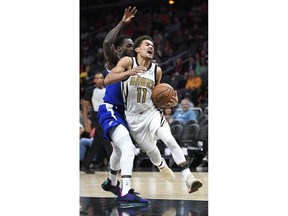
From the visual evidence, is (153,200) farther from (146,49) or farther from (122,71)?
(146,49)

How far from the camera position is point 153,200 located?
7.52 m

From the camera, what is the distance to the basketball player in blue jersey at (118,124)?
7059mm

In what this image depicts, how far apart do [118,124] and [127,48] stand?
35.5 inches

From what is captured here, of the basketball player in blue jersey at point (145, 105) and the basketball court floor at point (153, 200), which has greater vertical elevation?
the basketball player in blue jersey at point (145, 105)

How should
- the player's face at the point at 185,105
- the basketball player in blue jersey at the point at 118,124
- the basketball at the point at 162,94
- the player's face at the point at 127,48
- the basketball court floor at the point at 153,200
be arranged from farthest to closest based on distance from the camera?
the player's face at the point at 185,105, the player's face at the point at 127,48, the basketball at the point at 162,94, the basketball player in blue jersey at the point at 118,124, the basketball court floor at the point at 153,200

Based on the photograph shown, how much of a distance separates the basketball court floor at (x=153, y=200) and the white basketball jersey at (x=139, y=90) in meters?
1.00

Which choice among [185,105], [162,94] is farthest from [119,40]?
[185,105]

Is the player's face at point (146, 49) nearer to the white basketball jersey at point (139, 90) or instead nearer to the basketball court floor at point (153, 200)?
the white basketball jersey at point (139, 90)

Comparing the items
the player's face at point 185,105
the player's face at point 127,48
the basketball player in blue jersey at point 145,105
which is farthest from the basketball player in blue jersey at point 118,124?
the player's face at point 185,105
